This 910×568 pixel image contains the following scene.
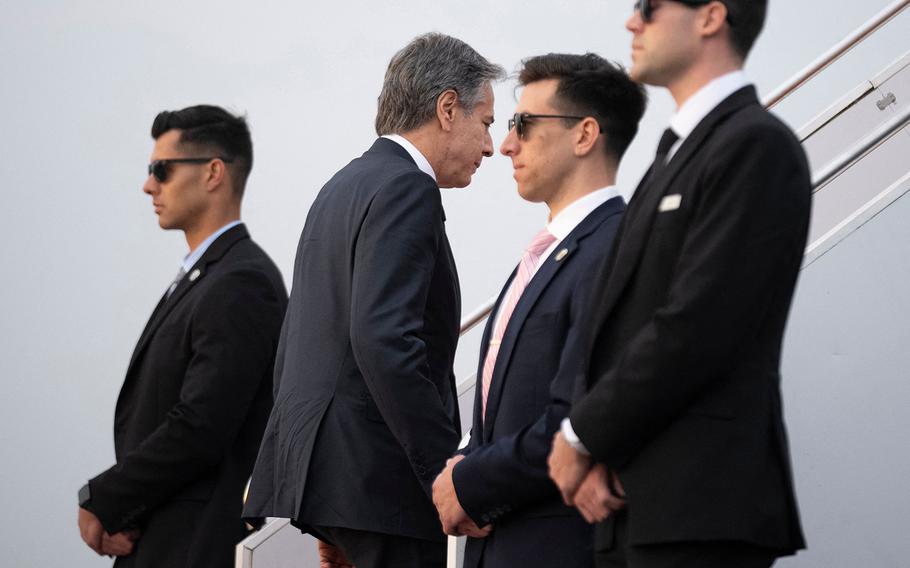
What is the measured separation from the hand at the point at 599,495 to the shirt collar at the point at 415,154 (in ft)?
4.28

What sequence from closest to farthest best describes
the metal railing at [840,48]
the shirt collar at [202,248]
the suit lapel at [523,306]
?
the suit lapel at [523,306] < the shirt collar at [202,248] < the metal railing at [840,48]

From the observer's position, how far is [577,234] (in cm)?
267

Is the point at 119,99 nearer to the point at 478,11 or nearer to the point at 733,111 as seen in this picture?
the point at 478,11

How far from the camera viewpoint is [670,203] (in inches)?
79.7

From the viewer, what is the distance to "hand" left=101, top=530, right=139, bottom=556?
3549 millimetres

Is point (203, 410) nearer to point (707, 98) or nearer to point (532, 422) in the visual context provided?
point (532, 422)

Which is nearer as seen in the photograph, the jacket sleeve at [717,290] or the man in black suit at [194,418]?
the jacket sleeve at [717,290]

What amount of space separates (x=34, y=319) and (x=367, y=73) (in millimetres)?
2085

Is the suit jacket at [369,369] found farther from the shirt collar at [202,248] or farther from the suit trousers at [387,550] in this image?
the shirt collar at [202,248]

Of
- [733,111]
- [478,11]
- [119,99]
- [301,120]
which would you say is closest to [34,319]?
[119,99]

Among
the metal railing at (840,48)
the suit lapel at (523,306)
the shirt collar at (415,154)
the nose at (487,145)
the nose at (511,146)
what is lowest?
the metal railing at (840,48)

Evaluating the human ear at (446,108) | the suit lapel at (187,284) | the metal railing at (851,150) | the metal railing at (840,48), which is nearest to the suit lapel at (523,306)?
the human ear at (446,108)

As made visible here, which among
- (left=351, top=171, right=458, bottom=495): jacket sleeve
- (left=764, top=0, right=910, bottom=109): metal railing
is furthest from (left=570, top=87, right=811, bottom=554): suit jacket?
(left=764, top=0, right=910, bottom=109): metal railing

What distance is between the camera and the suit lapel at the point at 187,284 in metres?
3.66
